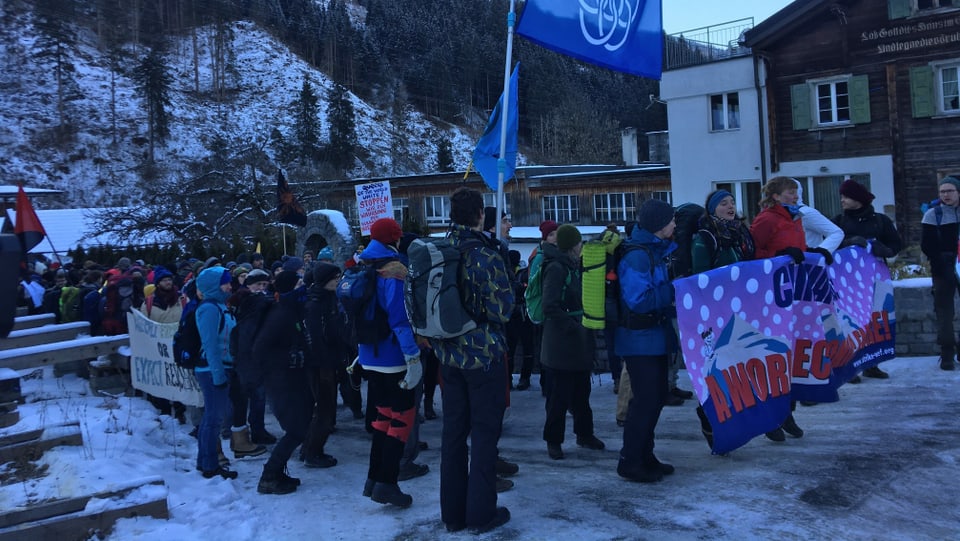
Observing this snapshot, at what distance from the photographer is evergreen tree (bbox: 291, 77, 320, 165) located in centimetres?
7619

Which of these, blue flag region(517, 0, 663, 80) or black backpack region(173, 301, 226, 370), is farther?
blue flag region(517, 0, 663, 80)

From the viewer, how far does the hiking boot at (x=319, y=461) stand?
7.10 meters

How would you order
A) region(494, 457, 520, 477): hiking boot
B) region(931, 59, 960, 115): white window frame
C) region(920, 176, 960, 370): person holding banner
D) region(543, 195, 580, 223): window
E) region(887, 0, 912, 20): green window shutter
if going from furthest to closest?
region(543, 195, 580, 223): window → region(887, 0, 912, 20): green window shutter → region(931, 59, 960, 115): white window frame → region(920, 176, 960, 370): person holding banner → region(494, 457, 520, 477): hiking boot

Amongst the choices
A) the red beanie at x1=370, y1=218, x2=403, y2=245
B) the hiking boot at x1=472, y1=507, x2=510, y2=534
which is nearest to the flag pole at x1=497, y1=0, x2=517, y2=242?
the red beanie at x1=370, y1=218, x2=403, y2=245

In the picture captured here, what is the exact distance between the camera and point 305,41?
107 meters

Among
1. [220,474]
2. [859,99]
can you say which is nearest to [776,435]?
[220,474]

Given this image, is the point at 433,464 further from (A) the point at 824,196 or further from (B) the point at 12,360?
(A) the point at 824,196

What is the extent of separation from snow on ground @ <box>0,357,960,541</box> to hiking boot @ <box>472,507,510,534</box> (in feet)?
0.15

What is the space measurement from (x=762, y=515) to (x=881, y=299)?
3.84 metres

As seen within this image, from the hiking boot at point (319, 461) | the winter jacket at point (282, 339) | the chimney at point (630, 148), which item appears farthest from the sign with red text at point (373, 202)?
the chimney at point (630, 148)

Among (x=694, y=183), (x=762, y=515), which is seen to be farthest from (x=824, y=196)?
A: (x=762, y=515)

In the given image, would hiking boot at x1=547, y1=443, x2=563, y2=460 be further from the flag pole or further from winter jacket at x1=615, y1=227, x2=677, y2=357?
the flag pole

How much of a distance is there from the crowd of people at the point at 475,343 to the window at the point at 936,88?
1814 cm

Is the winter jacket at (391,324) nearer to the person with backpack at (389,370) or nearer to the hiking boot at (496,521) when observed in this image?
the person with backpack at (389,370)
